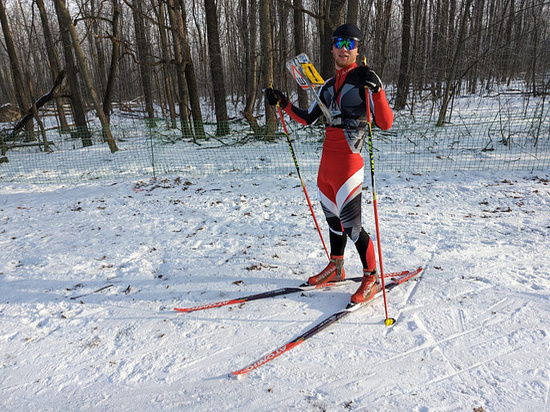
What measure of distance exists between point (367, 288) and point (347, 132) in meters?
1.41

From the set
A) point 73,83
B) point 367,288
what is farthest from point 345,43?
point 73,83

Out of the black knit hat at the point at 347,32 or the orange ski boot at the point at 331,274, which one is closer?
the black knit hat at the point at 347,32

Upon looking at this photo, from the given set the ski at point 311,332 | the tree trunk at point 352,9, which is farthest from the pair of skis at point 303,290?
the tree trunk at point 352,9

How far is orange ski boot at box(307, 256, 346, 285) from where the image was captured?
328 centimetres

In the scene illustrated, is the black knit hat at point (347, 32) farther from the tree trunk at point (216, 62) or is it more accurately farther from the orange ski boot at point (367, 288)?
the tree trunk at point (216, 62)

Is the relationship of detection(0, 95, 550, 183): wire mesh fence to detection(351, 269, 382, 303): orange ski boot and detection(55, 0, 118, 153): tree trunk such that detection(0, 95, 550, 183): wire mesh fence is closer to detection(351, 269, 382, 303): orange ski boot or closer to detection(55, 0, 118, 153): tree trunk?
detection(55, 0, 118, 153): tree trunk

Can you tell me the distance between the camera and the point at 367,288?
118 inches

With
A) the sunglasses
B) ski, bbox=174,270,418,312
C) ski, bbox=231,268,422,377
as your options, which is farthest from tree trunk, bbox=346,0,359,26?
ski, bbox=231,268,422,377

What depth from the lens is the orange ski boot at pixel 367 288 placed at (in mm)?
2955

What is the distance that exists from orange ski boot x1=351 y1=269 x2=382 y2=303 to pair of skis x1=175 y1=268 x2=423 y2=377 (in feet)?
0.17

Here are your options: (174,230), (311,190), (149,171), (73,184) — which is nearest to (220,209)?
(174,230)

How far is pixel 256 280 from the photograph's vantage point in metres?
3.48

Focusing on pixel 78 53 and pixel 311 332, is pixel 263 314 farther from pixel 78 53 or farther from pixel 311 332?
pixel 78 53

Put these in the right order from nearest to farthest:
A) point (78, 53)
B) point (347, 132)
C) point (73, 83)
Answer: point (347, 132) → point (78, 53) → point (73, 83)
